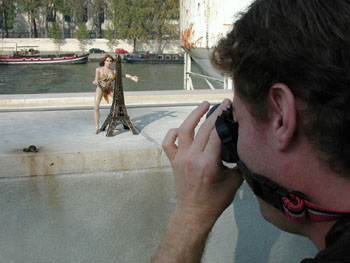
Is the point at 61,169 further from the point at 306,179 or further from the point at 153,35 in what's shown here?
the point at 153,35

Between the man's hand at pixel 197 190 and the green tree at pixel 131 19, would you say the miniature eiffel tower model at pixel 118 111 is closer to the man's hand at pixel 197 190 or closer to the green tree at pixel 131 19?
the man's hand at pixel 197 190

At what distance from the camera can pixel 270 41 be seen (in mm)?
1045

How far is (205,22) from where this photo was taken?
32.6ft

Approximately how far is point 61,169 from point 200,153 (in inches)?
85.4

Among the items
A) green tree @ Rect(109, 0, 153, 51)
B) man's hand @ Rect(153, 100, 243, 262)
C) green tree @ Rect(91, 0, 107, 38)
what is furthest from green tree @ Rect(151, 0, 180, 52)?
man's hand @ Rect(153, 100, 243, 262)

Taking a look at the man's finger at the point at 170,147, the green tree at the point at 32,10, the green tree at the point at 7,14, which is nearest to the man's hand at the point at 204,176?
the man's finger at the point at 170,147

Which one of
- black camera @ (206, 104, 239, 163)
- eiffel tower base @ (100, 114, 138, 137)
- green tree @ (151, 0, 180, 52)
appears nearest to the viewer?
black camera @ (206, 104, 239, 163)

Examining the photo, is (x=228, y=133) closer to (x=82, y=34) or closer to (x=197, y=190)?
(x=197, y=190)

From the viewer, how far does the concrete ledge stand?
259 inches

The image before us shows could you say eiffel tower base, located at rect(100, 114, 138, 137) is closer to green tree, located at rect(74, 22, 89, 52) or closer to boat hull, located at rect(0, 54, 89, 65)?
boat hull, located at rect(0, 54, 89, 65)

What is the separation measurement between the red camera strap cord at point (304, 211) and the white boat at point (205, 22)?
24.1ft

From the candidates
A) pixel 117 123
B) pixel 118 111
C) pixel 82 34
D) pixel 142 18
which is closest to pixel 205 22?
pixel 118 111

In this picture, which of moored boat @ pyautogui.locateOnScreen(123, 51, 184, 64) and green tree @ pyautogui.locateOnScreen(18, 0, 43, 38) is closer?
moored boat @ pyautogui.locateOnScreen(123, 51, 184, 64)

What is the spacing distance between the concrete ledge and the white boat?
1.52 m
